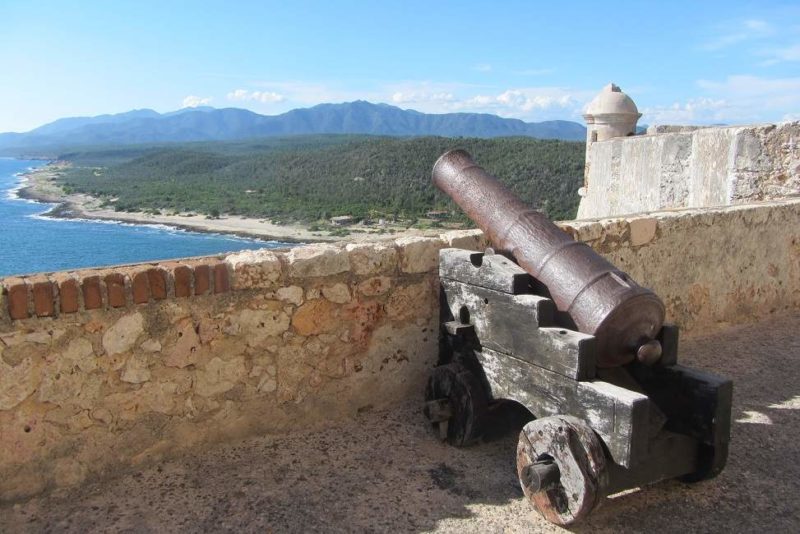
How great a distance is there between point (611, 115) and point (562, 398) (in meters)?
8.37

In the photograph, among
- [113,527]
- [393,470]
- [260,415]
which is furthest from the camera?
[260,415]

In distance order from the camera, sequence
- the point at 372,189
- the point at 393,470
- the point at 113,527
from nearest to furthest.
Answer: the point at 113,527
the point at 393,470
the point at 372,189

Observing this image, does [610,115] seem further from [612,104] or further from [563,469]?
[563,469]

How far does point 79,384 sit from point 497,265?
1614 mm

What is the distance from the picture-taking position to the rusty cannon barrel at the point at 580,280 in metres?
2.34

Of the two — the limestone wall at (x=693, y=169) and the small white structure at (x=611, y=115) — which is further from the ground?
the small white structure at (x=611, y=115)

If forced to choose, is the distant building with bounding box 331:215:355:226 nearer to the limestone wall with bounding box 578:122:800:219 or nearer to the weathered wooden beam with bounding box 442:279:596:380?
the limestone wall with bounding box 578:122:800:219

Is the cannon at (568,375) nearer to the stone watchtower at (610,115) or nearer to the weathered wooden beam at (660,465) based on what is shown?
the weathered wooden beam at (660,465)

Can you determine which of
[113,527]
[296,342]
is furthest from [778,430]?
[113,527]

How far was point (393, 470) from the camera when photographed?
265cm

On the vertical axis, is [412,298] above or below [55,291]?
below

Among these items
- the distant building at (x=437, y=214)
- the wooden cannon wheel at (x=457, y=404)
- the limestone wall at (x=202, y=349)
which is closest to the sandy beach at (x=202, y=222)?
the distant building at (x=437, y=214)

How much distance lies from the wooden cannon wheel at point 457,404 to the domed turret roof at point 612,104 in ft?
26.1

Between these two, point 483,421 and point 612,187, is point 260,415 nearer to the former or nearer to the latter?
point 483,421
